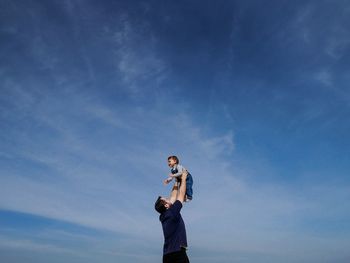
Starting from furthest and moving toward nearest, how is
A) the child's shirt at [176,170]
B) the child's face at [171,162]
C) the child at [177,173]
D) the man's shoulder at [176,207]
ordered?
the child's face at [171,162] < the child's shirt at [176,170] < the child at [177,173] < the man's shoulder at [176,207]

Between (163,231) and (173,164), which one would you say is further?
(173,164)

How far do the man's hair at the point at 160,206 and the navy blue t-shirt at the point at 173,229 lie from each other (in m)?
0.17

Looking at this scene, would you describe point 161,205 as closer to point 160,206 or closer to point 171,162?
point 160,206

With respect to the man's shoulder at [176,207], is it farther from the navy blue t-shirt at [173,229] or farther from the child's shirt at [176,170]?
the child's shirt at [176,170]

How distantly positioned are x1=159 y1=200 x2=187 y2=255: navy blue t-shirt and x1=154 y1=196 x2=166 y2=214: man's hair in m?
0.17

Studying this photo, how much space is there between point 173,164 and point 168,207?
4.04 m

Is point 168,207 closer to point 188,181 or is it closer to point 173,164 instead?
point 188,181

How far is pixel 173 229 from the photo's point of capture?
24.4 ft

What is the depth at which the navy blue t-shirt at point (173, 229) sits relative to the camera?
7247mm

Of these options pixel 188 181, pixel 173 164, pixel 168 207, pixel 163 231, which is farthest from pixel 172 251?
pixel 173 164

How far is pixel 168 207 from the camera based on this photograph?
787 centimetres

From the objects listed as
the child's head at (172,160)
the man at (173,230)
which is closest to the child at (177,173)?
the child's head at (172,160)

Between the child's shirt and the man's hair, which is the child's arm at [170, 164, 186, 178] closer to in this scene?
the child's shirt

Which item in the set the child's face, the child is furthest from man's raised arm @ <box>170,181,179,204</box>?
the child's face
